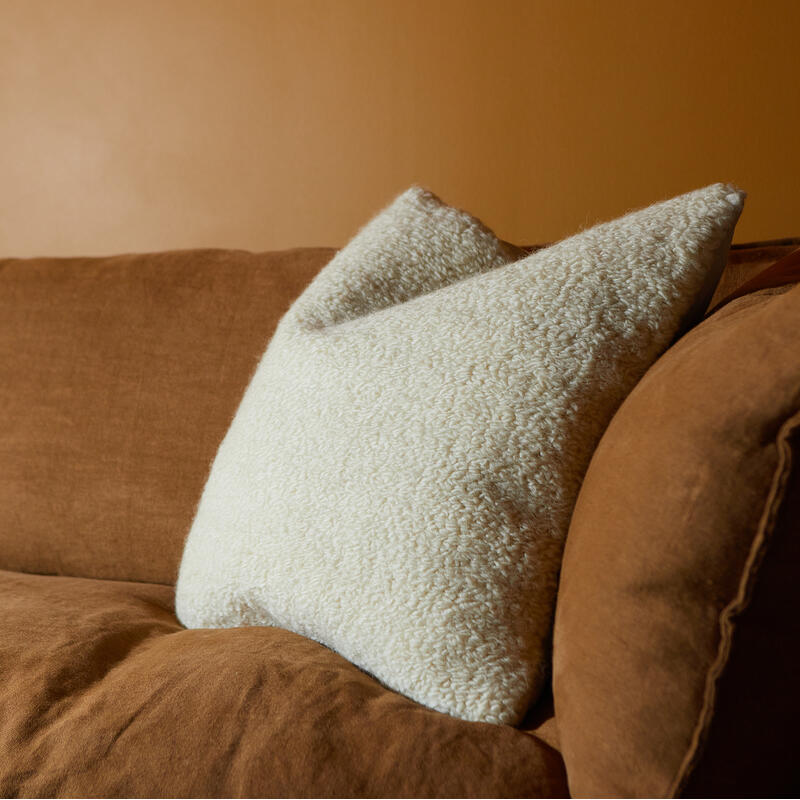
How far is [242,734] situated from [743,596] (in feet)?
1.16

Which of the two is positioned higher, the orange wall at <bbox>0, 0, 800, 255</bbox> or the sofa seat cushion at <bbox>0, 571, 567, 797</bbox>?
the orange wall at <bbox>0, 0, 800, 255</bbox>

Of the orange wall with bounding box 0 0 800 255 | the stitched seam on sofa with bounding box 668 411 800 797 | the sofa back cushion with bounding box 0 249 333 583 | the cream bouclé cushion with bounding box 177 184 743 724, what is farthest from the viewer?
the orange wall with bounding box 0 0 800 255

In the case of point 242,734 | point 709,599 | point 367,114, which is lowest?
point 242,734

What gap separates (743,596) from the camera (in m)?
0.52

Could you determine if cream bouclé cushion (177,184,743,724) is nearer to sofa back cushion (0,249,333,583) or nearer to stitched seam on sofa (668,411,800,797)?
stitched seam on sofa (668,411,800,797)

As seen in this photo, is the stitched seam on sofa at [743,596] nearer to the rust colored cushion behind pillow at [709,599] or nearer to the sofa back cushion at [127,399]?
the rust colored cushion behind pillow at [709,599]

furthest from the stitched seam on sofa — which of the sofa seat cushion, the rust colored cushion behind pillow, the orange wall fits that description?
the orange wall

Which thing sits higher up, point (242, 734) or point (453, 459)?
point (453, 459)

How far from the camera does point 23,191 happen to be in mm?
2252

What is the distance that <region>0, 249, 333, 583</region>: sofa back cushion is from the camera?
126 centimetres

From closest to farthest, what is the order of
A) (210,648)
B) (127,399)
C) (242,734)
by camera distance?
(242,734), (210,648), (127,399)

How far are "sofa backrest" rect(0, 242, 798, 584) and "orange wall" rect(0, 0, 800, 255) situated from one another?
2.24 ft

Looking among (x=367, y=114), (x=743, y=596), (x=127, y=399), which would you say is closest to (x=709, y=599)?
(x=743, y=596)

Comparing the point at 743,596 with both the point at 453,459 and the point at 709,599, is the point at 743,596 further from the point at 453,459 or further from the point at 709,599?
the point at 453,459
